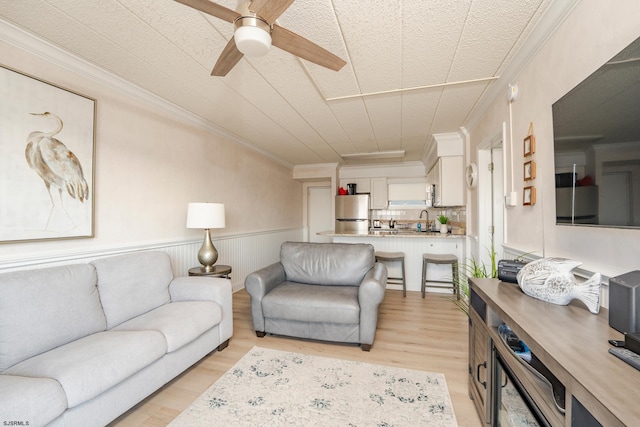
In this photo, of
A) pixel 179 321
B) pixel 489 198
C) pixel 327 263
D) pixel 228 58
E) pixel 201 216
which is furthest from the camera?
pixel 489 198

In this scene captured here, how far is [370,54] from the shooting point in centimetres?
202

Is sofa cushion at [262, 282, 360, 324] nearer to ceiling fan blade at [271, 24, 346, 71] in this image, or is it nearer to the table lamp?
the table lamp

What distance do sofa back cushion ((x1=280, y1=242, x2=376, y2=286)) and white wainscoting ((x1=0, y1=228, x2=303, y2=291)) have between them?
46.1 inches

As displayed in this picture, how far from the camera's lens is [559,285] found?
1.13 metres

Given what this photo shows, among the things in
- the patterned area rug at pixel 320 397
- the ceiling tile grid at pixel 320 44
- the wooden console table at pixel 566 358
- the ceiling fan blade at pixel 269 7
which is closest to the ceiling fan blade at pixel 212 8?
the ceiling fan blade at pixel 269 7

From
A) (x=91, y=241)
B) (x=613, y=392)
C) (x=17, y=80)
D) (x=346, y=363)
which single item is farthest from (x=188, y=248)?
(x=613, y=392)

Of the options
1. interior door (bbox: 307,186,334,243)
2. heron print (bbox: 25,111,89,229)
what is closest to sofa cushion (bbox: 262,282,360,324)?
heron print (bbox: 25,111,89,229)

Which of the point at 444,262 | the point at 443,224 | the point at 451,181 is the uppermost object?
the point at 451,181

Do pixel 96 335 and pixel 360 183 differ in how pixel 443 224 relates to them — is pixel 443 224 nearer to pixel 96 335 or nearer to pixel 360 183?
pixel 360 183

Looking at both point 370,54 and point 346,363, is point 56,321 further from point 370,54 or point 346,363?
point 370,54

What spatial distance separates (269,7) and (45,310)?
6.89ft

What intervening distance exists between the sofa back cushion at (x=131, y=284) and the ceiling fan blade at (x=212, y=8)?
190 cm

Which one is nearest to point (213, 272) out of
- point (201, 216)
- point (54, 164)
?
point (201, 216)

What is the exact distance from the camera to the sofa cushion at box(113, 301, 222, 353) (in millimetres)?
1781
